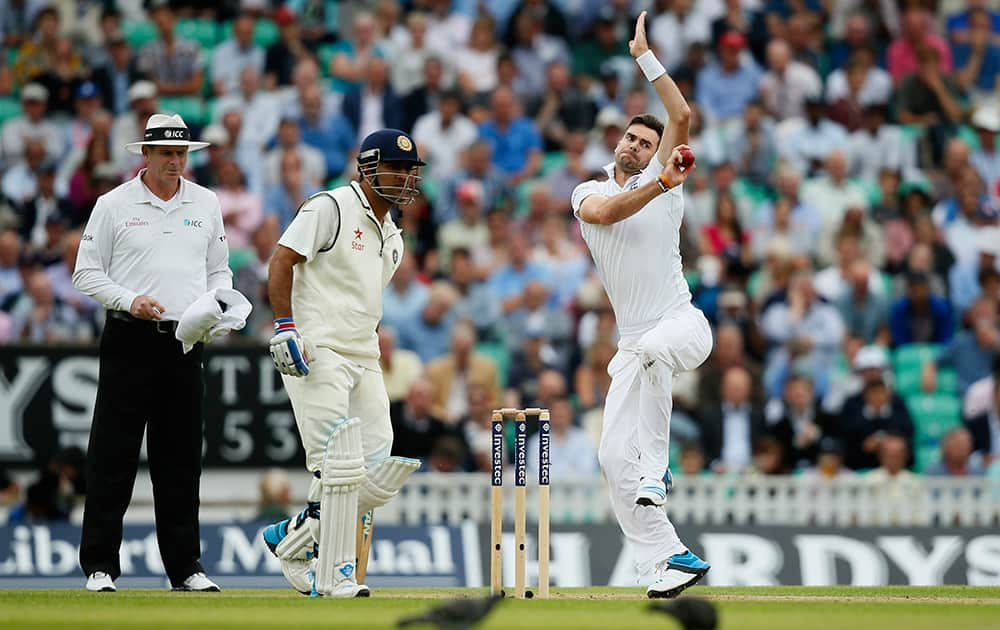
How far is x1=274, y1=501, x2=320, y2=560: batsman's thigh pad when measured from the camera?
9.70 metres

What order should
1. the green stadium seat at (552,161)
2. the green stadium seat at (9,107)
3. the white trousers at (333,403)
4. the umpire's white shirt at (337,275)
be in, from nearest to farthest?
the white trousers at (333,403) → the umpire's white shirt at (337,275) → the green stadium seat at (552,161) → the green stadium seat at (9,107)

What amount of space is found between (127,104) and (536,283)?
16.2 ft

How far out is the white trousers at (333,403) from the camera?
9.52 metres

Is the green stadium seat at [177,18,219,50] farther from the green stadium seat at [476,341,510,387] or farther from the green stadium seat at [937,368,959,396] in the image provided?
the green stadium seat at [937,368,959,396]

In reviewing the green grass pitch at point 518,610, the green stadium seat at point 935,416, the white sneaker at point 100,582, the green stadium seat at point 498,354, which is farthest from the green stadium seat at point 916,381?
the white sneaker at point 100,582

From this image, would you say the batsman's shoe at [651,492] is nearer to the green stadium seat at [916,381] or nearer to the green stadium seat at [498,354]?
the green stadium seat at [498,354]

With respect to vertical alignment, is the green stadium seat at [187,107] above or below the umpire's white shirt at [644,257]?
above

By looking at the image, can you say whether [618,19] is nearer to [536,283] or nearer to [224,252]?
[536,283]

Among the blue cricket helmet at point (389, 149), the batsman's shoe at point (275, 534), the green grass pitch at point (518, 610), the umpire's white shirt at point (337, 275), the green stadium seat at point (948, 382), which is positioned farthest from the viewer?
the green stadium seat at point (948, 382)

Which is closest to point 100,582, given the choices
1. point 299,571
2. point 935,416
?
point 299,571

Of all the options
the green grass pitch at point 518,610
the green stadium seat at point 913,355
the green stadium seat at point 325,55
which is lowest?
the green grass pitch at point 518,610

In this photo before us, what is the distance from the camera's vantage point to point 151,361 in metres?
10.3

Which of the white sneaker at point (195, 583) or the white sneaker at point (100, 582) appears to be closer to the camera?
the white sneaker at point (100, 582)

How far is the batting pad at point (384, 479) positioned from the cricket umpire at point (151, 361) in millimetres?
1201
